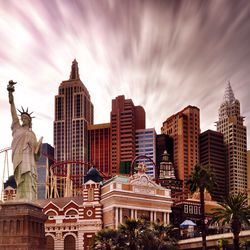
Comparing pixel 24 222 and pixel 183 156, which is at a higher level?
pixel 183 156

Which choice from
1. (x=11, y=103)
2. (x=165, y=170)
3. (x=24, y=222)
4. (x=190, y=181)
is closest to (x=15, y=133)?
(x=11, y=103)

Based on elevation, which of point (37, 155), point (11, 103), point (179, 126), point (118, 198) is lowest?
point (118, 198)

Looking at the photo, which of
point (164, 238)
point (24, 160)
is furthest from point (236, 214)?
point (24, 160)

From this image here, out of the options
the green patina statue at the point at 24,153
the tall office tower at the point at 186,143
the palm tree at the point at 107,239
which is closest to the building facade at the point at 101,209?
the green patina statue at the point at 24,153

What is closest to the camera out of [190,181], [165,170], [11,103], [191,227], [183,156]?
[190,181]

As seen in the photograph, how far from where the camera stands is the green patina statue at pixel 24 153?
243ft

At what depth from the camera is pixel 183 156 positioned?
7712 inches

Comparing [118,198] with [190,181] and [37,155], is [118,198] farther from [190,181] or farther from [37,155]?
[190,181]

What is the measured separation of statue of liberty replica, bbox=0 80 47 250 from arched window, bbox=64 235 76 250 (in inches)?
476

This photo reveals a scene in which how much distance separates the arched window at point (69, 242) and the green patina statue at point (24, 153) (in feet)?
44.7

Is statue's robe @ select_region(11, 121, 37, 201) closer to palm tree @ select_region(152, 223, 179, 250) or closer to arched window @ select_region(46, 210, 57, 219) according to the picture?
arched window @ select_region(46, 210, 57, 219)

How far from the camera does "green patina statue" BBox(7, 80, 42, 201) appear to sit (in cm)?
7412

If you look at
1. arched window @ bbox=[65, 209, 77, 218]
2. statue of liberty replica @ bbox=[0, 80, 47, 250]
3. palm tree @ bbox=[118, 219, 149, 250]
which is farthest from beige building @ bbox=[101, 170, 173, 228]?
palm tree @ bbox=[118, 219, 149, 250]

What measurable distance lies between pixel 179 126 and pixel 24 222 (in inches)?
5329
